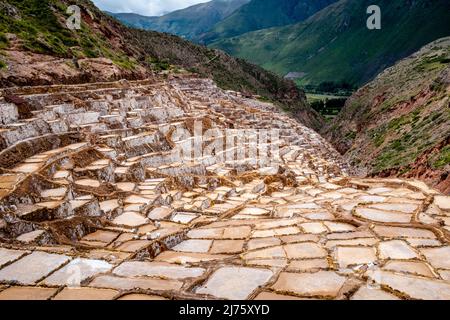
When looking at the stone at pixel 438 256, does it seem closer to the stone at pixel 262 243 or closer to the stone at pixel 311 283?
the stone at pixel 311 283

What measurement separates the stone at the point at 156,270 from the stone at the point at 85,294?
2.41ft

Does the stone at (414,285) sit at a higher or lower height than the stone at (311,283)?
higher

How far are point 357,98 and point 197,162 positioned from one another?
62.3 m

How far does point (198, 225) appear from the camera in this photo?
11.7 m

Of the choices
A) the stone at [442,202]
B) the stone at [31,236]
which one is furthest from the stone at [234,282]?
the stone at [442,202]

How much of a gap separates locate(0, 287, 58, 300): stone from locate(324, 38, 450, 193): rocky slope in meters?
22.7

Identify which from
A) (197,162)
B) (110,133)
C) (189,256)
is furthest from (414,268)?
(110,133)

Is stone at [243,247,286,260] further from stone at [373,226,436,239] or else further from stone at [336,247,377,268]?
stone at [373,226,436,239]

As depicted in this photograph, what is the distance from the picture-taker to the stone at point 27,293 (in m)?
6.30

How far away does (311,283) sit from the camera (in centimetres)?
689

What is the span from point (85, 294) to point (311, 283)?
3750 mm

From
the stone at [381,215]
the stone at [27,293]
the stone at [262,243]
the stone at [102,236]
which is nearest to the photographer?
the stone at [27,293]

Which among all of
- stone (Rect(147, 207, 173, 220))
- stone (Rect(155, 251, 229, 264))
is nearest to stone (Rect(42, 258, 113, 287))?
stone (Rect(155, 251, 229, 264))

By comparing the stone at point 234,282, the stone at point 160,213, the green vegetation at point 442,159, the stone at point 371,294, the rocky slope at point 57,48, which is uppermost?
the rocky slope at point 57,48
